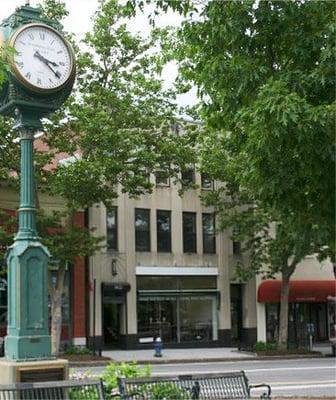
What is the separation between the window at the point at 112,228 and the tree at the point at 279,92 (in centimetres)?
2325

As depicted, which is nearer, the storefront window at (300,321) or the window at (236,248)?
the window at (236,248)

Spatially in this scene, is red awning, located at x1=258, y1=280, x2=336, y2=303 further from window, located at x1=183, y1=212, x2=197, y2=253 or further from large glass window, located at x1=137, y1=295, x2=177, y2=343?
large glass window, located at x1=137, y1=295, x2=177, y2=343

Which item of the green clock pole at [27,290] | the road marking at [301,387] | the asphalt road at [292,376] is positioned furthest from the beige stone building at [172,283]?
the green clock pole at [27,290]

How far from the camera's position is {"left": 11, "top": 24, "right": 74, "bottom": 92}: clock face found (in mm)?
9297

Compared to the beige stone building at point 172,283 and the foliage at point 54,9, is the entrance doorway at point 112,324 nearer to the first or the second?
the beige stone building at point 172,283

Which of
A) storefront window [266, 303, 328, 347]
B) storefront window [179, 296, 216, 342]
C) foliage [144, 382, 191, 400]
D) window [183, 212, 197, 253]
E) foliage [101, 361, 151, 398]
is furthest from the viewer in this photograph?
storefront window [266, 303, 328, 347]

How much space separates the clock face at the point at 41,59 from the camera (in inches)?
366

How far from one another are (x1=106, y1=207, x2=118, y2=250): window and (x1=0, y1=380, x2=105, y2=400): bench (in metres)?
24.5

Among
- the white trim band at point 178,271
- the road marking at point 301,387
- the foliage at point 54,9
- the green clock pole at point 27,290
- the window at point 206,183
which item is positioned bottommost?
the road marking at point 301,387

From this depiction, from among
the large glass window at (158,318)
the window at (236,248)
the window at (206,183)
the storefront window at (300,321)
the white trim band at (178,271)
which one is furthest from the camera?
the storefront window at (300,321)

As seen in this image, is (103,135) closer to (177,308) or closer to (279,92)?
(177,308)

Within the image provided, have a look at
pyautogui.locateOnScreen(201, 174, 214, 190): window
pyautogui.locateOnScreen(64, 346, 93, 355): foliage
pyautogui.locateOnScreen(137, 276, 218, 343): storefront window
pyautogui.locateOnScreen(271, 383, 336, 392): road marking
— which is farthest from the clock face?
pyautogui.locateOnScreen(201, 174, 214, 190): window

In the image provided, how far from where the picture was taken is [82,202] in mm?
25938

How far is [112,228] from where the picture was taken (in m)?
33.1
